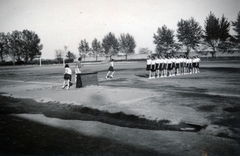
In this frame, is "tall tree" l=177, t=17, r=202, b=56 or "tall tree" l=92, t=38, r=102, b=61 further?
"tall tree" l=92, t=38, r=102, b=61

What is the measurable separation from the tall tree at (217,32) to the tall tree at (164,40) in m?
14.8

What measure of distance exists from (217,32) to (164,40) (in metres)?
20.1

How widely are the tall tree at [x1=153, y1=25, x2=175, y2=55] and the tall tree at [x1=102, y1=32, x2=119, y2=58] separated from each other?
20.0 meters

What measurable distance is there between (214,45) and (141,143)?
6091 cm

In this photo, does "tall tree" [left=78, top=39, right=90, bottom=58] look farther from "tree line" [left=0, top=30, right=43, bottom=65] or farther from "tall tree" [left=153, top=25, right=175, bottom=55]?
"tall tree" [left=153, top=25, right=175, bottom=55]

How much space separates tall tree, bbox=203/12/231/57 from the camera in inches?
2128

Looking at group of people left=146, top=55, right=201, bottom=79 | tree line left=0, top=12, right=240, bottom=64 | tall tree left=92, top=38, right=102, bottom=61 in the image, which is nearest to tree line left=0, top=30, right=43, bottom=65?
tree line left=0, top=12, right=240, bottom=64

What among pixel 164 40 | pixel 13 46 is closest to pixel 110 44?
pixel 164 40

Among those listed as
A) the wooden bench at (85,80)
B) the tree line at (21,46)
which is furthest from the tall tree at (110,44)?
the wooden bench at (85,80)

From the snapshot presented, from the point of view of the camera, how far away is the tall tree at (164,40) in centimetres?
7088

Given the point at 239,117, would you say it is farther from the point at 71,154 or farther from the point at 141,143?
the point at 71,154

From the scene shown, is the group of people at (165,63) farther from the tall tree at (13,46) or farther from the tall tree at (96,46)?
the tall tree at (96,46)

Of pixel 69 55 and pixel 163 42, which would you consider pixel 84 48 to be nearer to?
pixel 69 55

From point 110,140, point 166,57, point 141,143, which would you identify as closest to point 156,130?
point 141,143
